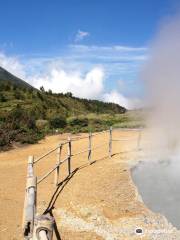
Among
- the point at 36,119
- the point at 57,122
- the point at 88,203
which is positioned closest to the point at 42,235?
the point at 88,203

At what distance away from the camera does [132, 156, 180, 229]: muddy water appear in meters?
9.60

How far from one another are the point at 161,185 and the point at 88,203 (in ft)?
9.27

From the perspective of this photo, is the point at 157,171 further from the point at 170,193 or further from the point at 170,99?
the point at 170,99

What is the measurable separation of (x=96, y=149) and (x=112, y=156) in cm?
208

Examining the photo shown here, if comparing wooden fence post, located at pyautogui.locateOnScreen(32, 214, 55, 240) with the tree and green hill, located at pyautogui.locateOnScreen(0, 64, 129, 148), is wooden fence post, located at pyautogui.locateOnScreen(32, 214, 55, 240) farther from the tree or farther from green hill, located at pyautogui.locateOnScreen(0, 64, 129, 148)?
the tree

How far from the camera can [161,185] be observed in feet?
38.2

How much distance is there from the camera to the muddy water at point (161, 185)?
960cm

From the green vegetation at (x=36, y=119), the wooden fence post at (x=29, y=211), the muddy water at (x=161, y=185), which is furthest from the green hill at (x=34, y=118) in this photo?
the wooden fence post at (x=29, y=211)

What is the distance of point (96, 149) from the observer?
59.7 ft

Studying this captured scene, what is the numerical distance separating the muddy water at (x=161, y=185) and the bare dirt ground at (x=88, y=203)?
13.0 inches

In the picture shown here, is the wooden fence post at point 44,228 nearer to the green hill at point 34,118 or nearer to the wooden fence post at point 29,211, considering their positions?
the wooden fence post at point 29,211

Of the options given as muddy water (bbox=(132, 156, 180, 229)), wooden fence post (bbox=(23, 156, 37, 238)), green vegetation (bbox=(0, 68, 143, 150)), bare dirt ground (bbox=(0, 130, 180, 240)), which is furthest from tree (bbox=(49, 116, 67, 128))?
wooden fence post (bbox=(23, 156, 37, 238))

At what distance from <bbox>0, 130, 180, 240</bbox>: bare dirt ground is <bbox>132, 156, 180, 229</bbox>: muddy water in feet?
1.09

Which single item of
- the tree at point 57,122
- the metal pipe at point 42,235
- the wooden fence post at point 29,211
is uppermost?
the tree at point 57,122
